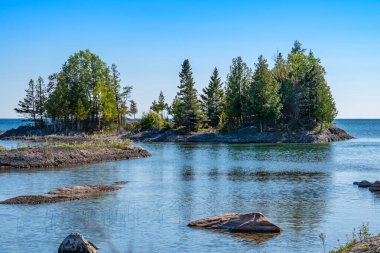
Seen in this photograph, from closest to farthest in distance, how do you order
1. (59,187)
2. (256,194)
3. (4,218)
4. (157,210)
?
(4,218)
(157,210)
(256,194)
(59,187)

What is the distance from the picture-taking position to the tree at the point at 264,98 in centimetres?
11506

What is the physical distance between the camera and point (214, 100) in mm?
137875

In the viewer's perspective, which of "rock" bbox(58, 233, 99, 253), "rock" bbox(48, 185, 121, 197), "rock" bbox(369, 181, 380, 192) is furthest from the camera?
"rock" bbox(369, 181, 380, 192)

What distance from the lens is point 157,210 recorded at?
3231 centimetres

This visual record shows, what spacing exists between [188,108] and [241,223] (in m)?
99.8

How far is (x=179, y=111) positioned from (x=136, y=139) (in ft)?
41.2

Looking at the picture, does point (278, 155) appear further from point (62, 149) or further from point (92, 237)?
point (92, 237)

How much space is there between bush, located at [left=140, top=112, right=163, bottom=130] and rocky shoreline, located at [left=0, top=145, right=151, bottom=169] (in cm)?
5538

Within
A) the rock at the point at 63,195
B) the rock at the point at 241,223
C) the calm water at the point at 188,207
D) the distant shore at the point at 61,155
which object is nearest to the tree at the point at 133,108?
the distant shore at the point at 61,155

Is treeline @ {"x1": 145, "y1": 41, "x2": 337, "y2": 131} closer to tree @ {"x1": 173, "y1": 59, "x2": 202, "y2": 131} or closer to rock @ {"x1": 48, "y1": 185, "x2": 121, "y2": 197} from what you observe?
tree @ {"x1": 173, "y1": 59, "x2": 202, "y2": 131}

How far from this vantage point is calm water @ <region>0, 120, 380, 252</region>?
23875mm

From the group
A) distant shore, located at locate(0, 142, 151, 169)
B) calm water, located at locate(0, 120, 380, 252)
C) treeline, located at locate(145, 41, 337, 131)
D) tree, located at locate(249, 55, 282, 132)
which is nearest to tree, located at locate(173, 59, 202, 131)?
treeline, located at locate(145, 41, 337, 131)

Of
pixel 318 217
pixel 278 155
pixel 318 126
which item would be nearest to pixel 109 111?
pixel 318 126

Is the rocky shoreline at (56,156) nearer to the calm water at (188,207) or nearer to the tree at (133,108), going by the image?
the calm water at (188,207)
